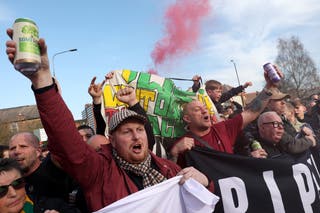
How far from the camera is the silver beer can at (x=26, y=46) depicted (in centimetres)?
203

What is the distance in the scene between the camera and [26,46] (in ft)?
6.70

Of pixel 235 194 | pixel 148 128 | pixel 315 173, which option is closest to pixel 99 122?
pixel 148 128

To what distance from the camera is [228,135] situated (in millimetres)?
4102

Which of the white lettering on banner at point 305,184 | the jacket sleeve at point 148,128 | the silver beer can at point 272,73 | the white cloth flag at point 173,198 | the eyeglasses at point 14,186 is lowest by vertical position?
the white lettering on banner at point 305,184

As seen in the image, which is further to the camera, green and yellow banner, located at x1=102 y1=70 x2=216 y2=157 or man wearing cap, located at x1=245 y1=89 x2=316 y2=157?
green and yellow banner, located at x1=102 y1=70 x2=216 y2=157

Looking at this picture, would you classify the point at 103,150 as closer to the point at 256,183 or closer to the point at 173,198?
the point at 173,198

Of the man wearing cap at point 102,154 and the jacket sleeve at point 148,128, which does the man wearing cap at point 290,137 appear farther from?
the man wearing cap at point 102,154

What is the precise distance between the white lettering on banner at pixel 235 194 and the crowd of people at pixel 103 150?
0.64 ft

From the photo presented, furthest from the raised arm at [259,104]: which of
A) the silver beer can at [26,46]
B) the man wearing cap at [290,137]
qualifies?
the silver beer can at [26,46]

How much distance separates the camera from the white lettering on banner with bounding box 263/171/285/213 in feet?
10.6

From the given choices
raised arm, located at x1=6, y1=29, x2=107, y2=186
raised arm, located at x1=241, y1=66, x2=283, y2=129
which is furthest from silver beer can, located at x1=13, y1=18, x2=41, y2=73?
raised arm, located at x1=241, y1=66, x2=283, y2=129

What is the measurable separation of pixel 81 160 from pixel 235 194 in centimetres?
152

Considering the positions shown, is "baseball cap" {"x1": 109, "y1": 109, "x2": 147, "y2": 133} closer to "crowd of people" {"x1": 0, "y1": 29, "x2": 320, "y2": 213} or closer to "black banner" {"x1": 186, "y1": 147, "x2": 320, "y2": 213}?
"crowd of people" {"x1": 0, "y1": 29, "x2": 320, "y2": 213}

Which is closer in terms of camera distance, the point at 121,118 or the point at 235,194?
the point at 121,118
